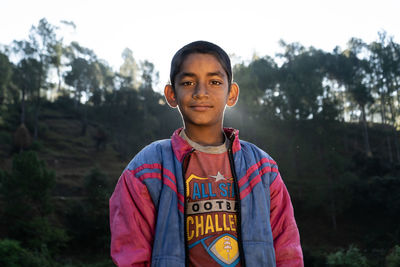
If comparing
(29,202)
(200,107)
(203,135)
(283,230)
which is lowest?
(29,202)

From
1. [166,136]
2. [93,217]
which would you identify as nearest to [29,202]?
[93,217]

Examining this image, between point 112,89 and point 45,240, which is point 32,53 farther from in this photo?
point 45,240

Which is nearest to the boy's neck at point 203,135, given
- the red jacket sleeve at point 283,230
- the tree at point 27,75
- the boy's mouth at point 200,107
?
the boy's mouth at point 200,107

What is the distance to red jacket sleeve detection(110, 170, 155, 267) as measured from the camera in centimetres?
180

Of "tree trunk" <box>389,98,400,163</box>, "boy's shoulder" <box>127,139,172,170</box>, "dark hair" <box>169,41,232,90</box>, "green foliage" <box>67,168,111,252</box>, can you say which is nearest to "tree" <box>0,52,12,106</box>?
"green foliage" <box>67,168,111,252</box>

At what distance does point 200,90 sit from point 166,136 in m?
34.2

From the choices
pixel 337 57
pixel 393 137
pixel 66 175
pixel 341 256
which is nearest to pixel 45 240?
pixel 66 175

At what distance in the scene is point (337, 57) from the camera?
41469 mm

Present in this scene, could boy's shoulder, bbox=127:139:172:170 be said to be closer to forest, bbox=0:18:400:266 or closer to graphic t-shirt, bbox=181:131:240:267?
graphic t-shirt, bbox=181:131:240:267

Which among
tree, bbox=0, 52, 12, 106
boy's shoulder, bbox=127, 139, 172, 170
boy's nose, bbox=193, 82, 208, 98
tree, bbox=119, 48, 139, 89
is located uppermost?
tree, bbox=119, 48, 139, 89

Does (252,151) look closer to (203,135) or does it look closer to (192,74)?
(203,135)

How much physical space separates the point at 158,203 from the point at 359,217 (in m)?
28.9

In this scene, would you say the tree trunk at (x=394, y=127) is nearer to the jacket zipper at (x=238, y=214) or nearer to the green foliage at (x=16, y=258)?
the green foliage at (x=16, y=258)

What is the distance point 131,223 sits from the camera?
1860 millimetres
